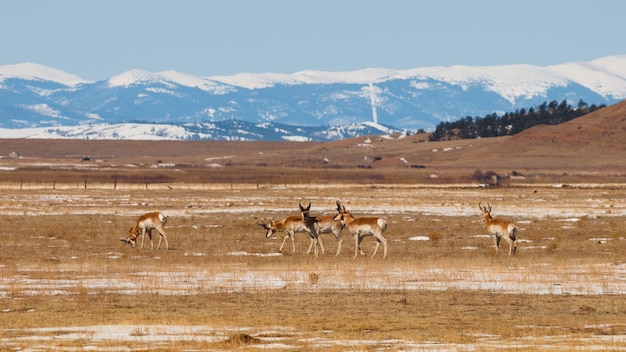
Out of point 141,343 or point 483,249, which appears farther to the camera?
point 483,249

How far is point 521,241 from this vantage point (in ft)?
140

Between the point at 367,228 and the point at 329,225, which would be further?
the point at 329,225

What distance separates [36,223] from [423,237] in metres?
17.9

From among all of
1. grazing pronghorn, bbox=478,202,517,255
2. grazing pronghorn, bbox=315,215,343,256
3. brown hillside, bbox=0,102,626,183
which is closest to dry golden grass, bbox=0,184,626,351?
grazing pronghorn, bbox=478,202,517,255

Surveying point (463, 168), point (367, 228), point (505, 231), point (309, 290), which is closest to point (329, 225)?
point (367, 228)

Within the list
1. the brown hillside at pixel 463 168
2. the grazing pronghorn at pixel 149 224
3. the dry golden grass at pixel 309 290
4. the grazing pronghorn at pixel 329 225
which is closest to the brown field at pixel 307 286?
the dry golden grass at pixel 309 290

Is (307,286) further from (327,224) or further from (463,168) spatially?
(463,168)

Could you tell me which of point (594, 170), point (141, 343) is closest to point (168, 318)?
point (141, 343)

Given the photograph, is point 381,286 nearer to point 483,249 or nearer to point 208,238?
point 483,249

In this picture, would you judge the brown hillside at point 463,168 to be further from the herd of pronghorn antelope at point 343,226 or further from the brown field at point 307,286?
the herd of pronghorn antelope at point 343,226

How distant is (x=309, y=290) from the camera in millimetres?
26922

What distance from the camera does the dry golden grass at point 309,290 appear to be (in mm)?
19906

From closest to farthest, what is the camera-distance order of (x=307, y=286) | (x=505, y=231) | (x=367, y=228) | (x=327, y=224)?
(x=307, y=286) → (x=367, y=228) → (x=505, y=231) → (x=327, y=224)

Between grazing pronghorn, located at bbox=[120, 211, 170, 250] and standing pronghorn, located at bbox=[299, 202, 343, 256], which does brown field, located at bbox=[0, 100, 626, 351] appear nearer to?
grazing pronghorn, located at bbox=[120, 211, 170, 250]
